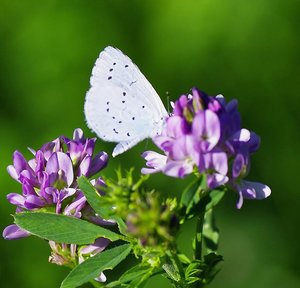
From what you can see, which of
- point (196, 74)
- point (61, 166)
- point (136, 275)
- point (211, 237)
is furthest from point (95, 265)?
point (196, 74)

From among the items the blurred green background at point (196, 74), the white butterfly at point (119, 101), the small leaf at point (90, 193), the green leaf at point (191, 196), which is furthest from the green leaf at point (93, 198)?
the blurred green background at point (196, 74)

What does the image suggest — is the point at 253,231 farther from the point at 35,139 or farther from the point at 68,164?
the point at 68,164

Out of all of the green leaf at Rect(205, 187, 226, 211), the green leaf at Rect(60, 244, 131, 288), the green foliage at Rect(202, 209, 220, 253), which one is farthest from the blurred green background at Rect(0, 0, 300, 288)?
the green leaf at Rect(205, 187, 226, 211)

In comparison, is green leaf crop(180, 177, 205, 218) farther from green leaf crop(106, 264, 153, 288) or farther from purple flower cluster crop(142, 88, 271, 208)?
green leaf crop(106, 264, 153, 288)

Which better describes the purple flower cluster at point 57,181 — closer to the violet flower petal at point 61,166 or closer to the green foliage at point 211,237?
the violet flower petal at point 61,166

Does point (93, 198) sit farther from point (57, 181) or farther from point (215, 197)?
point (215, 197)

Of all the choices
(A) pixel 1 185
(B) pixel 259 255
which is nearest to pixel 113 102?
(A) pixel 1 185
